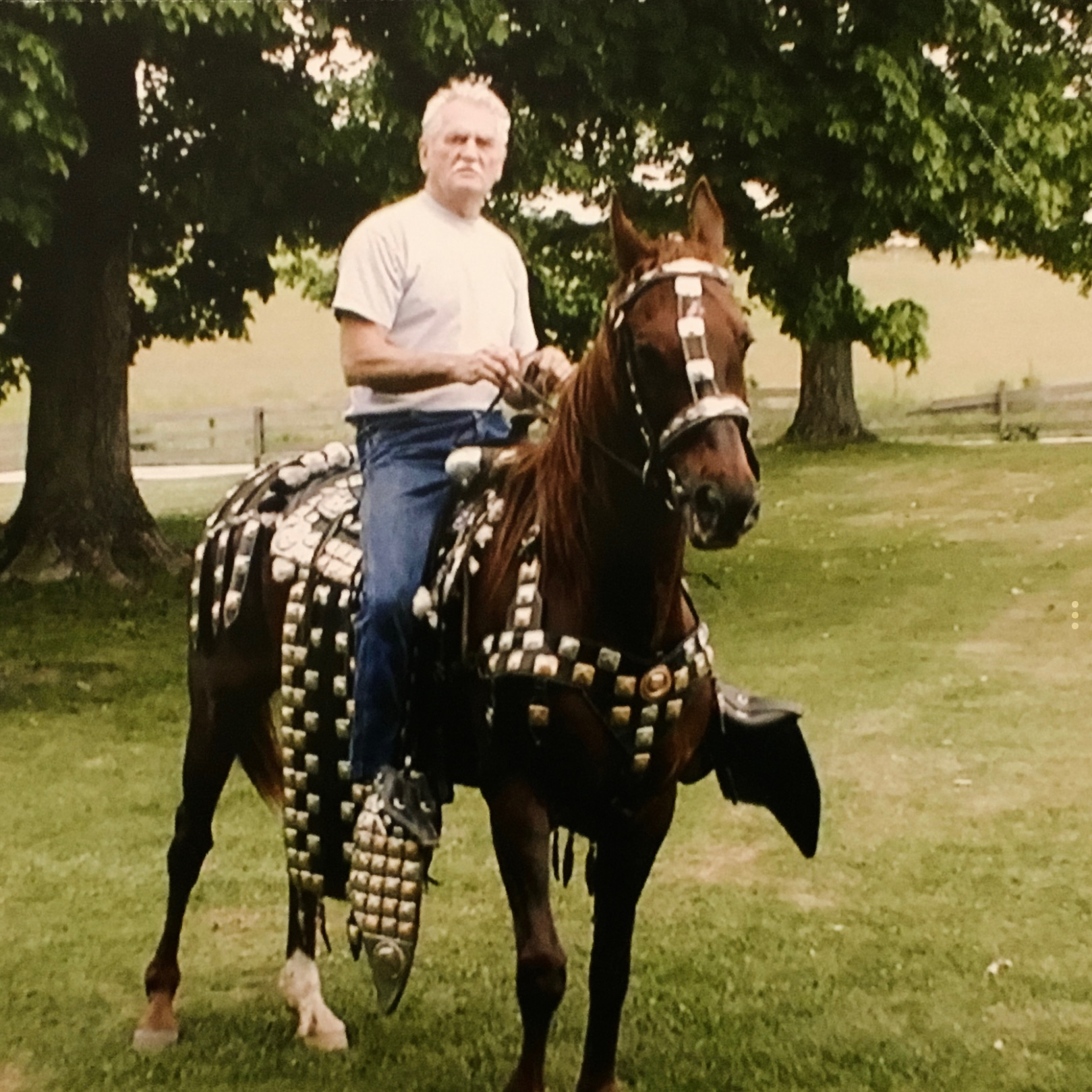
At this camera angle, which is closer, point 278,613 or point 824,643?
point 278,613

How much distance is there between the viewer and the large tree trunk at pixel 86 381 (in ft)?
35.3

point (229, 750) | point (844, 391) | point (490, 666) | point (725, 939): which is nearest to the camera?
point (490, 666)

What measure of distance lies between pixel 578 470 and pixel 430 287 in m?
0.65

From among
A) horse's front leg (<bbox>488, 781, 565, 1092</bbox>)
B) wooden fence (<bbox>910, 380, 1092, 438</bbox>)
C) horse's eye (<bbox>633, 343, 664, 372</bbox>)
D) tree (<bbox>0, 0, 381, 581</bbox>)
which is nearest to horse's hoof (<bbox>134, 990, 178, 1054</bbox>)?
horse's front leg (<bbox>488, 781, 565, 1092</bbox>)

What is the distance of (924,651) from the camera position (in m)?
8.66

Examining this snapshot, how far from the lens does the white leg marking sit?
3.95 m

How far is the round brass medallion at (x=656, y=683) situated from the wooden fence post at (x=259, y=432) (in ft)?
50.5

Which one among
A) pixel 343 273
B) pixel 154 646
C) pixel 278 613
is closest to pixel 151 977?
pixel 278 613

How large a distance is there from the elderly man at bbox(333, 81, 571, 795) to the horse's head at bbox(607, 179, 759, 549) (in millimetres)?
478

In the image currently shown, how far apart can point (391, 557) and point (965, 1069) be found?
6.74 ft

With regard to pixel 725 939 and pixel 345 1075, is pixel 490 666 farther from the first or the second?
pixel 725 939

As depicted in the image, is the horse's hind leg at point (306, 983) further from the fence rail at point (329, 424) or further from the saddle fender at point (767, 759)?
the fence rail at point (329, 424)

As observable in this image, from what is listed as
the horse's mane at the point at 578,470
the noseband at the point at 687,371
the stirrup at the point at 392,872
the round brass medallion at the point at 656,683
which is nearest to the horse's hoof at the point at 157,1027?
Answer: the stirrup at the point at 392,872

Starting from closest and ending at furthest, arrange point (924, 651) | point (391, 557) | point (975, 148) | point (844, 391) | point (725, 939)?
1. point (391, 557)
2. point (725, 939)
3. point (924, 651)
4. point (975, 148)
5. point (844, 391)
